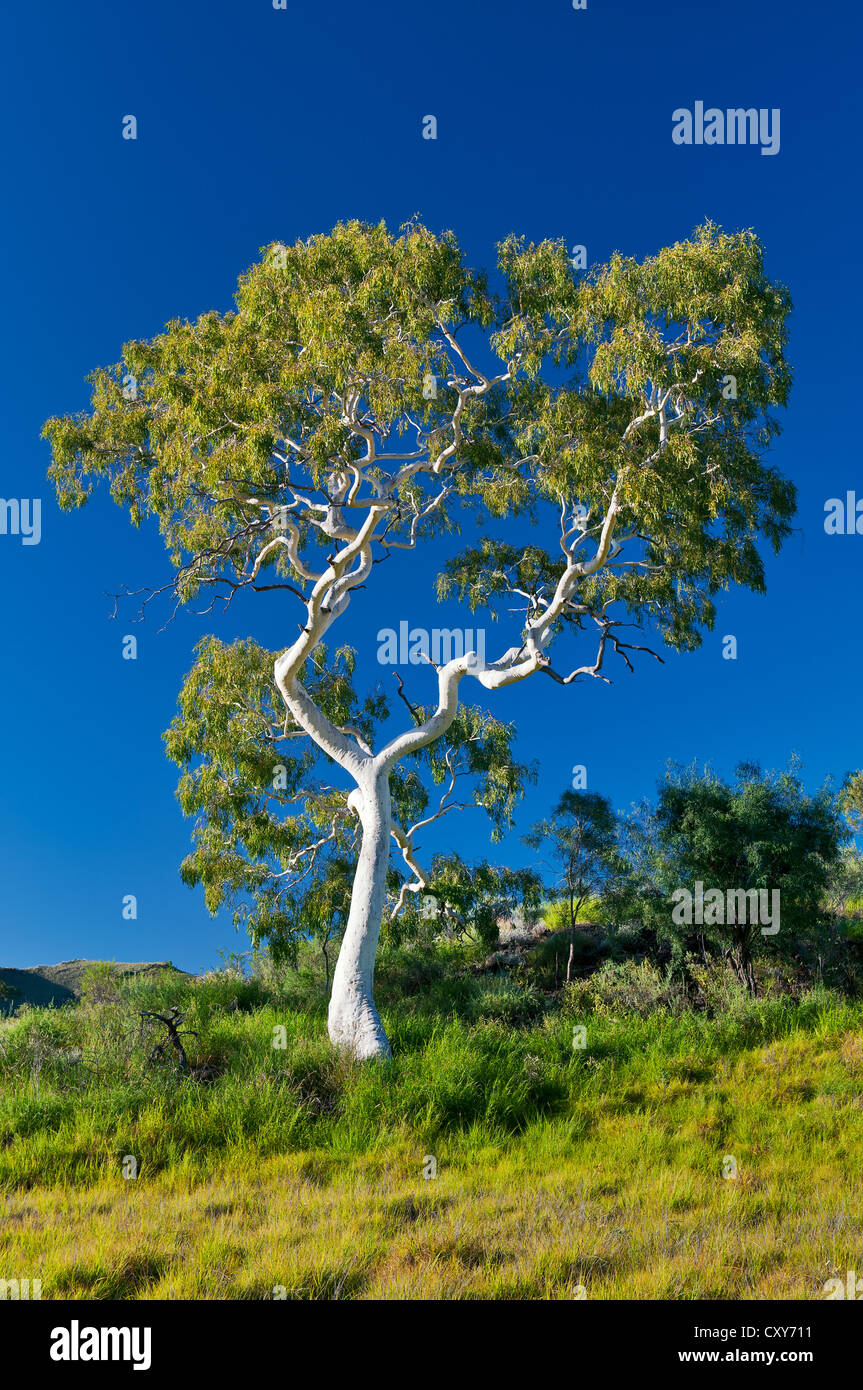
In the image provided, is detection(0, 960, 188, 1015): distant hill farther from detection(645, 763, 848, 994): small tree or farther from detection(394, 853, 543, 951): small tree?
detection(645, 763, 848, 994): small tree

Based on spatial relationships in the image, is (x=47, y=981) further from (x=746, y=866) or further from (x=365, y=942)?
(x=746, y=866)

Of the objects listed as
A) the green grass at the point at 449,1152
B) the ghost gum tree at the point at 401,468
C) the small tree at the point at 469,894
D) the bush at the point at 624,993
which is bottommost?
the green grass at the point at 449,1152

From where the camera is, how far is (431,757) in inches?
592

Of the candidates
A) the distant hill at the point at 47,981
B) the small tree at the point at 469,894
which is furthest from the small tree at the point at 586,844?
the distant hill at the point at 47,981

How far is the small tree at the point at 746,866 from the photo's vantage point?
43.7 ft

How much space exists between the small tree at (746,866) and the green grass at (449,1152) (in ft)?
4.41

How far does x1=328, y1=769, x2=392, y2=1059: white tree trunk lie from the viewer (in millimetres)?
10781

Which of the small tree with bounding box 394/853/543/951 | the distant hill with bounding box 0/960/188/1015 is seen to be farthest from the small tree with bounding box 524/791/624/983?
the distant hill with bounding box 0/960/188/1015

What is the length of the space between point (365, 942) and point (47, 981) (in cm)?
1356

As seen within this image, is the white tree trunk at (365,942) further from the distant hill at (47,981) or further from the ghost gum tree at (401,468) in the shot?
the distant hill at (47,981)

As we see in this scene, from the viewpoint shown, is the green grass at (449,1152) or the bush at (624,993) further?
the bush at (624,993)

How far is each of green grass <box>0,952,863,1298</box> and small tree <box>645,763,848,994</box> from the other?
1.34m

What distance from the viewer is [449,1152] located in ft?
26.9

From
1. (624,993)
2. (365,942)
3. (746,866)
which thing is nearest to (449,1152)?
(365,942)
